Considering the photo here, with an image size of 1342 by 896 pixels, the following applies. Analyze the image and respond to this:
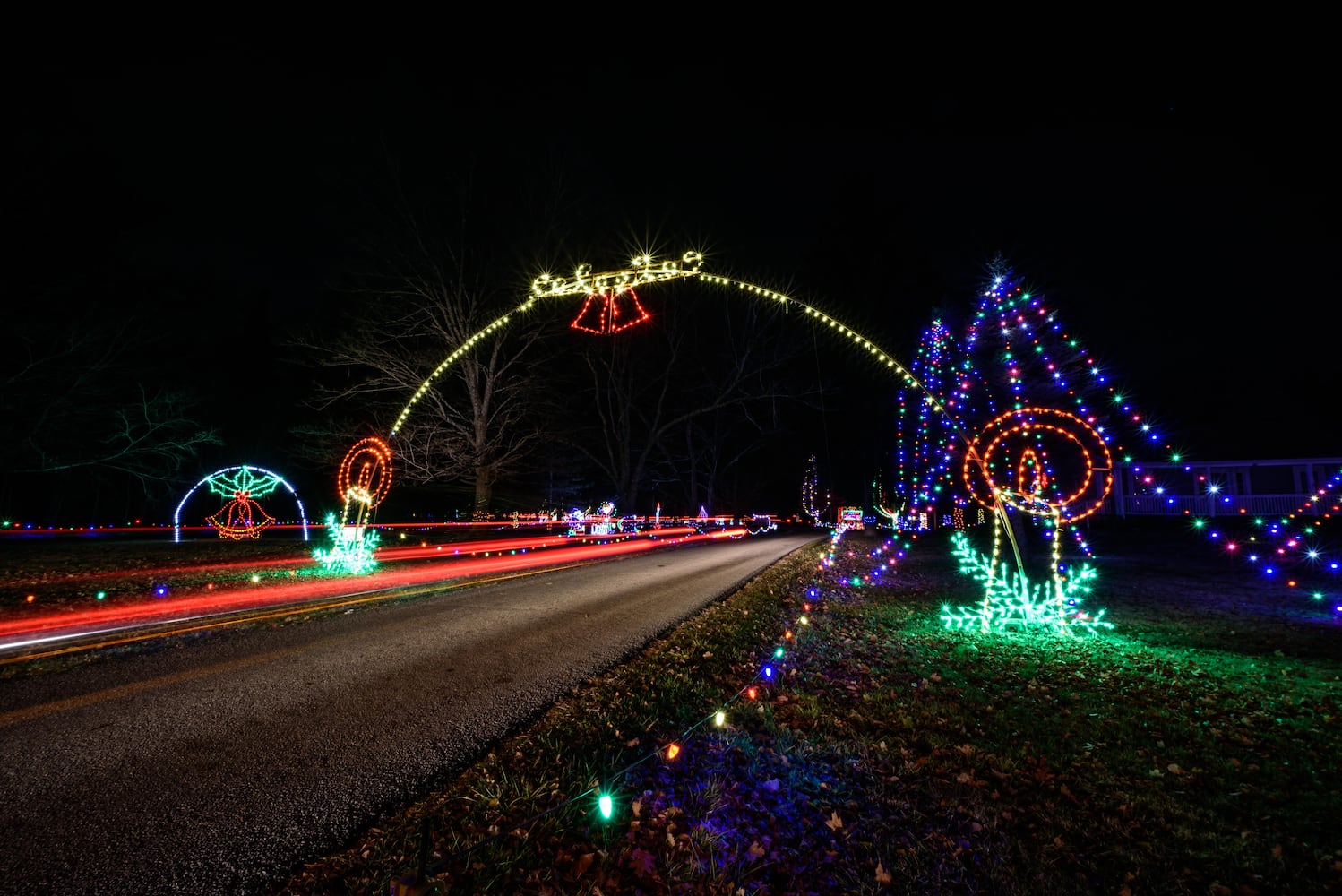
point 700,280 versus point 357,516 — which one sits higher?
point 700,280

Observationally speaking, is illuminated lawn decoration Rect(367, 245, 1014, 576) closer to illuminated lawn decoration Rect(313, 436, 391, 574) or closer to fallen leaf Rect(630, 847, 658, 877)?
illuminated lawn decoration Rect(313, 436, 391, 574)

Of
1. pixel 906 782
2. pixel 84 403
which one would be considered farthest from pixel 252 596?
pixel 84 403

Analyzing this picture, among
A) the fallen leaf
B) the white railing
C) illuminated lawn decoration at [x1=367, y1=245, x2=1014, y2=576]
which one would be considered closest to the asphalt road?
the fallen leaf

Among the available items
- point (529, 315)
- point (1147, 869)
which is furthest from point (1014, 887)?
point (529, 315)

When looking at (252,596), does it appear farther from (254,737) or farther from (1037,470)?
(1037,470)

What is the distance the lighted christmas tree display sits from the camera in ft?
151

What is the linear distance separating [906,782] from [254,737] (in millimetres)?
4389

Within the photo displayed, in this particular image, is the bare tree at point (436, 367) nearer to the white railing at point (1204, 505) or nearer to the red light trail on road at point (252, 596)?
the red light trail on road at point (252, 596)

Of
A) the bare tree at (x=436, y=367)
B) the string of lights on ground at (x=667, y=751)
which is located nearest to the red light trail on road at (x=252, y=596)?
the bare tree at (x=436, y=367)

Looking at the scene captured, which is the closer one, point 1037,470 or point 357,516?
point 1037,470

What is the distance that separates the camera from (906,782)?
12.1 ft

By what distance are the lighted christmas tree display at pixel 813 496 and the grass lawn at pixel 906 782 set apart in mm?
38868

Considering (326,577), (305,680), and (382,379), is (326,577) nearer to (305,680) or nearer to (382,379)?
(305,680)

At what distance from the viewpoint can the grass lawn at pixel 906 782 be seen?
112 inches
